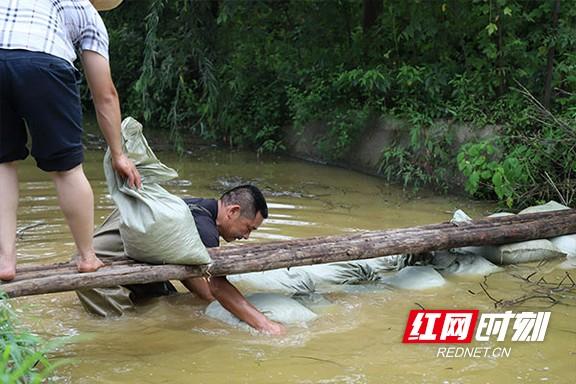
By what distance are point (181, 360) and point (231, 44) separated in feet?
22.6

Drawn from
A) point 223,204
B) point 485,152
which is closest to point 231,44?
point 485,152

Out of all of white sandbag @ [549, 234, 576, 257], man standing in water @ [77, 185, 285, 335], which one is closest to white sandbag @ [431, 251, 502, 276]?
white sandbag @ [549, 234, 576, 257]

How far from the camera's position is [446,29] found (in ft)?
28.8

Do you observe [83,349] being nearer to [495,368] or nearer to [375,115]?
[495,368]

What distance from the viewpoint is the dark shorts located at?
309 centimetres

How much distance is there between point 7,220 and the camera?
3.31 metres

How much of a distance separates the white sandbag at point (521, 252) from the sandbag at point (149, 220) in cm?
224

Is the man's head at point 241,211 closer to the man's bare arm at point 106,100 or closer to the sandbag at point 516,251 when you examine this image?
the man's bare arm at point 106,100

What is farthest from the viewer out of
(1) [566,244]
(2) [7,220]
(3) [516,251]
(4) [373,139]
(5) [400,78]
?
(4) [373,139]

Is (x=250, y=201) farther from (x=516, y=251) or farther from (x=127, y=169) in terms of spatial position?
(x=516, y=251)

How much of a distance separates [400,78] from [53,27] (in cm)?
590

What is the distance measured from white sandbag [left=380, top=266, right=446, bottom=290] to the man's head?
1061mm

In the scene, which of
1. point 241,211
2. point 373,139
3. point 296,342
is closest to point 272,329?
point 296,342

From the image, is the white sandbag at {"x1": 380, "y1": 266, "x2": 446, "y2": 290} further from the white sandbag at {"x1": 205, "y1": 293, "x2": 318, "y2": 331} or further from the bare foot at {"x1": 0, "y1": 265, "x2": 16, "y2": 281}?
the bare foot at {"x1": 0, "y1": 265, "x2": 16, "y2": 281}
